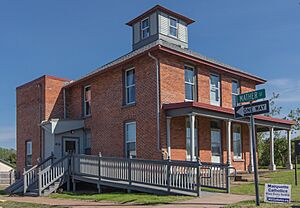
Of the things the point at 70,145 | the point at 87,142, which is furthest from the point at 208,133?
the point at 70,145

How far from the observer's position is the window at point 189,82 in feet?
67.1

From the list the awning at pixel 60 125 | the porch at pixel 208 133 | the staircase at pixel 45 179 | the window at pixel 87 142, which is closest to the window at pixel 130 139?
the porch at pixel 208 133

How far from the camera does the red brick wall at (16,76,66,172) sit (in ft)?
81.1

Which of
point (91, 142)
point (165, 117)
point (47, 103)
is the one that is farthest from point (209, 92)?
point (47, 103)

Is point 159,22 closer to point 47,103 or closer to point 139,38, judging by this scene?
point 139,38

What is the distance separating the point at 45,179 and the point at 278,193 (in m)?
11.6

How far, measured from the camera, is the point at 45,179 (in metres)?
18.9

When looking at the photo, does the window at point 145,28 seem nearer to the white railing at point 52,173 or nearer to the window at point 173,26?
the window at point 173,26

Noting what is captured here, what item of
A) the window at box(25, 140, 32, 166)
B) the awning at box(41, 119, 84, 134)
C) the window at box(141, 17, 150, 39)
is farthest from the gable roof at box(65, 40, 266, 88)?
the window at box(25, 140, 32, 166)

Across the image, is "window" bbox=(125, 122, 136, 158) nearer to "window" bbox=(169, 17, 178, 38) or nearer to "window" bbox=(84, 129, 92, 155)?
"window" bbox=(84, 129, 92, 155)

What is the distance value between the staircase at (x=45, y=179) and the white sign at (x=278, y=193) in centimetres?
1099

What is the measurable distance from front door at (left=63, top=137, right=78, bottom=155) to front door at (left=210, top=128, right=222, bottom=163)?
7.93 meters

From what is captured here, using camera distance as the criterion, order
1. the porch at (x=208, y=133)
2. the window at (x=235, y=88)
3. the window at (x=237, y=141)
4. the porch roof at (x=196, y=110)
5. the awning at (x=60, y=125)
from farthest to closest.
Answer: the window at (x=235, y=88), the window at (x=237, y=141), the awning at (x=60, y=125), the porch at (x=208, y=133), the porch roof at (x=196, y=110)

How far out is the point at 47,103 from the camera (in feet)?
80.8
